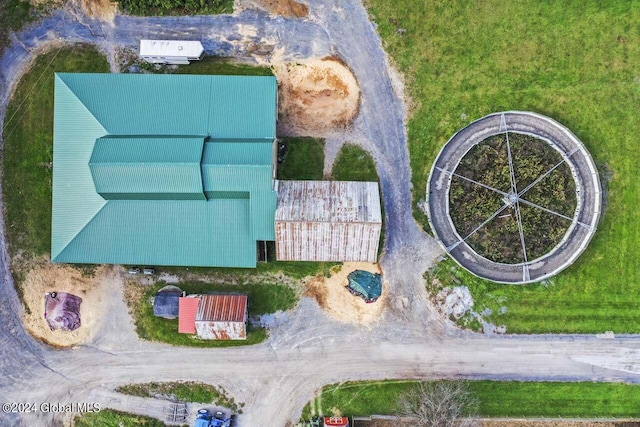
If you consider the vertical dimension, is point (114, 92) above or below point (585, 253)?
above

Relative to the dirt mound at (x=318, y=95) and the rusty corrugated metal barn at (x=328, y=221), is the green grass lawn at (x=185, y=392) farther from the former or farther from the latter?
the dirt mound at (x=318, y=95)

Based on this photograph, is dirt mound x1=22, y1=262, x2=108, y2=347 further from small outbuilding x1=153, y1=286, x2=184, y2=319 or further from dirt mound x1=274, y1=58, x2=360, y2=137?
dirt mound x1=274, y1=58, x2=360, y2=137

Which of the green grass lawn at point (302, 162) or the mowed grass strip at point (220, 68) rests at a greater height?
the mowed grass strip at point (220, 68)

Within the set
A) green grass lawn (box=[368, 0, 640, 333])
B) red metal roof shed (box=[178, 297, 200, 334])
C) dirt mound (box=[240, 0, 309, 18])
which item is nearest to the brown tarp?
red metal roof shed (box=[178, 297, 200, 334])

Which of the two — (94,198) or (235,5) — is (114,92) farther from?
(235,5)

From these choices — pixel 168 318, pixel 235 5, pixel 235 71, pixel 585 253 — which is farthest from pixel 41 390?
pixel 585 253

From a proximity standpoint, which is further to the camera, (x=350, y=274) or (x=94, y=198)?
(x=350, y=274)

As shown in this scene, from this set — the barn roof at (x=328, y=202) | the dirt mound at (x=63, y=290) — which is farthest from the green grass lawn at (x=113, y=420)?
the barn roof at (x=328, y=202)

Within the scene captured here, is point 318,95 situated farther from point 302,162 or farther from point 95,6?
point 95,6
